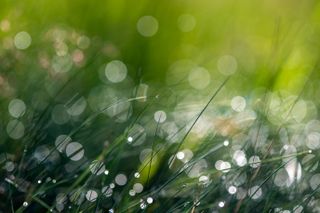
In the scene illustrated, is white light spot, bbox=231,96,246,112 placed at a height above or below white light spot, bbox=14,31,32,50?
below

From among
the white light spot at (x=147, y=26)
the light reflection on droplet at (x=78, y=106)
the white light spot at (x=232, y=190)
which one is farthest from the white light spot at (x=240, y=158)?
the white light spot at (x=147, y=26)

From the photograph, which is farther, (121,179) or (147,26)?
(147,26)

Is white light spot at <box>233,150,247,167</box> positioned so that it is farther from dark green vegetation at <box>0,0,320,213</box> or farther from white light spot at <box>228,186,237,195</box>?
white light spot at <box>228,186,237,195</box>

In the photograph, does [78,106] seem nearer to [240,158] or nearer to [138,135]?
[138,135]

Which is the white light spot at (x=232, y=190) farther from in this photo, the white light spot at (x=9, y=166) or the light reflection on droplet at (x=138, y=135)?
the white light spot at (x=9, y=166)

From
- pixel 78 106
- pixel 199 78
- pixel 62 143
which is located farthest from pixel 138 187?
pixel 199 78

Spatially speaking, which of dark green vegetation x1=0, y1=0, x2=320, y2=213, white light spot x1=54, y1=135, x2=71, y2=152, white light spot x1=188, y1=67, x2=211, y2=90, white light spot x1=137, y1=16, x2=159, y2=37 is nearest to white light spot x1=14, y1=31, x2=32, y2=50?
dark green vegetation x1=0, y1=0, x2=320, y2=213
